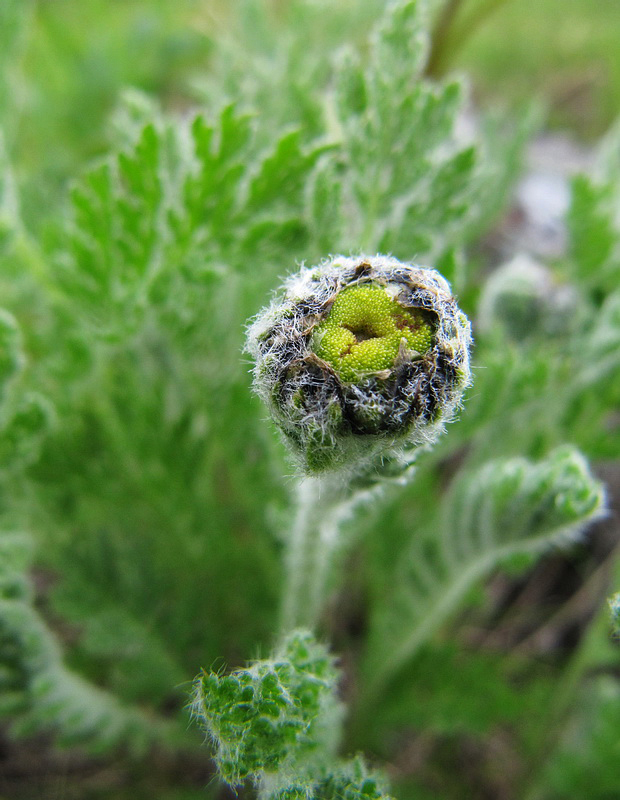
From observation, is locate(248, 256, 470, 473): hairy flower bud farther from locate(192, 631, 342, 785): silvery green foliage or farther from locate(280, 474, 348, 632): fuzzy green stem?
locate(192, 631, 342, 785): silvery green foliage

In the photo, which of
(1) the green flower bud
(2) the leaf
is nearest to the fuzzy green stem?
(2) the leaf

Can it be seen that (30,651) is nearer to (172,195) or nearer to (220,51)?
(172,195)

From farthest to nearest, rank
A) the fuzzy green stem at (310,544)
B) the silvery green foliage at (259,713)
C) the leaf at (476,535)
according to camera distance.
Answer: the leaf at (476,535) → the fuzzy green stem at (310,544) → the silvery green foliage at (259,713)

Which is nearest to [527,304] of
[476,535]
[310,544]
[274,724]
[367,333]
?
[476,535]

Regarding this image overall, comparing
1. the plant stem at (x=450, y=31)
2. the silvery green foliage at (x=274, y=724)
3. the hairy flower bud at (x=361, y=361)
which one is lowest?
the silvery green foliage at (x=274, y=724)

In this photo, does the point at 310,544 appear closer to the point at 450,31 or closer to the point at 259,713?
the point at 259,713

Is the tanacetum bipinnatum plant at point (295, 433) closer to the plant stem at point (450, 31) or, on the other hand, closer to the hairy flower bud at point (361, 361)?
the hairy flower bud at point (361, 361)

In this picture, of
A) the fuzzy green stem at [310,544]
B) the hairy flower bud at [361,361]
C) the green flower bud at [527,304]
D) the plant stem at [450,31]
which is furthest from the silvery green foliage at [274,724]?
the plant stem at [450,31]
